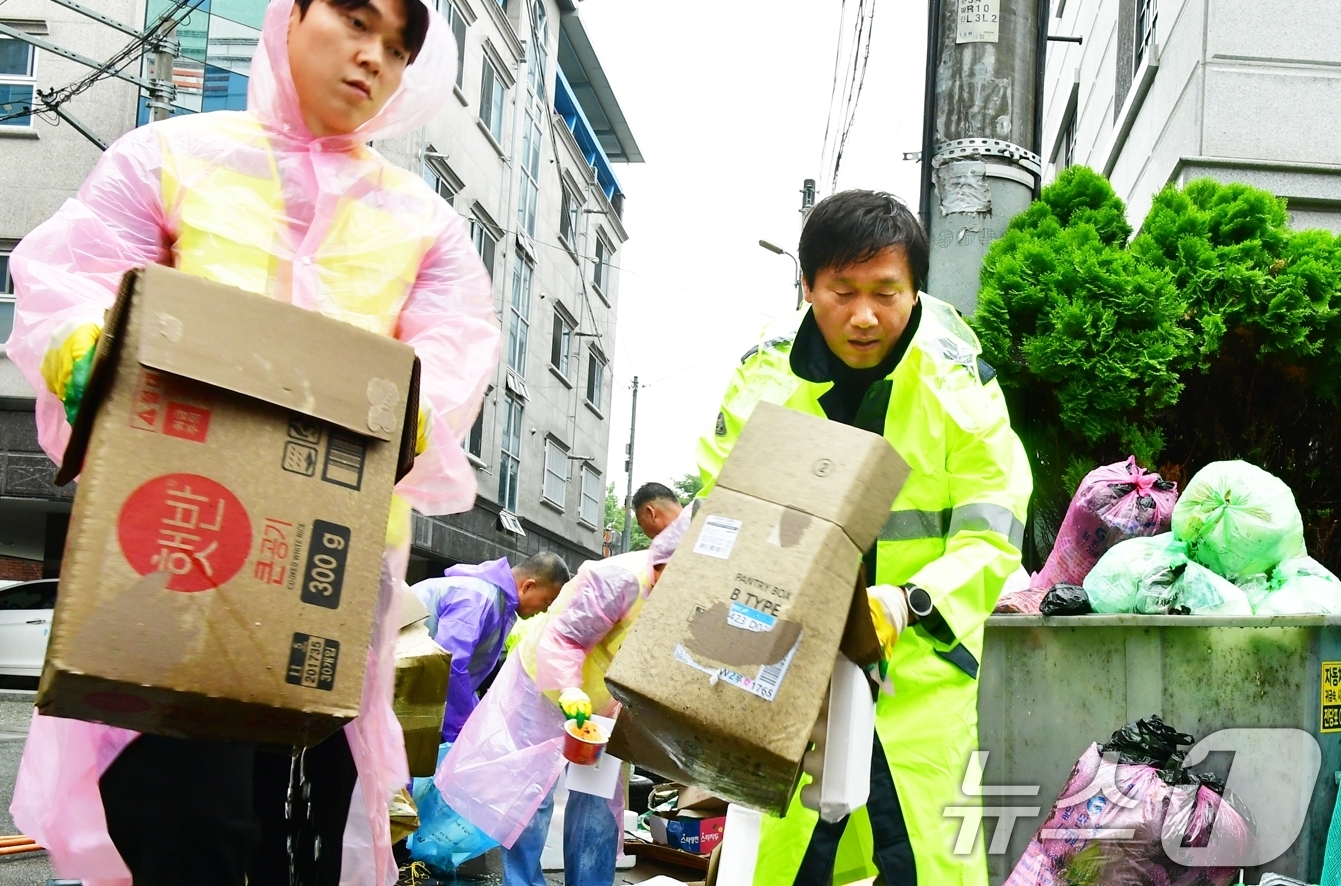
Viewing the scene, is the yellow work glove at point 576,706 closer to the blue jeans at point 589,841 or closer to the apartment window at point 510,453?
the blue jeans at point 589,841

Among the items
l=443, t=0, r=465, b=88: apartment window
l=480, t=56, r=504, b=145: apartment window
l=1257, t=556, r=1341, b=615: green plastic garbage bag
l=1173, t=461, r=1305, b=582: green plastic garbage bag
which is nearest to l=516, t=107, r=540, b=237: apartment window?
l=480, t=56, r=504, b=145: apartment window

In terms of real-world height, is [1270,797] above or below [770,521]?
below

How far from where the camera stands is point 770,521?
2.11 metres

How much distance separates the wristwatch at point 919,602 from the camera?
87.9 inches

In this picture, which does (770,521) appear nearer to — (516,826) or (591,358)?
(516,826)

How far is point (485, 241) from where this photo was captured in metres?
24.5

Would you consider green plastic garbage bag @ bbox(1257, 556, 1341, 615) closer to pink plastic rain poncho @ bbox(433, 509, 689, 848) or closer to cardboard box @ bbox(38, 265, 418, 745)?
pink plastic rain poncho @ bbox(433, 509, 689, 848)

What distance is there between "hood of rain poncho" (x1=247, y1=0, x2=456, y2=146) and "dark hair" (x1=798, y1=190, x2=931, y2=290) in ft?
2.57

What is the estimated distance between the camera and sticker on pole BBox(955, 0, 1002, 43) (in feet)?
16.6

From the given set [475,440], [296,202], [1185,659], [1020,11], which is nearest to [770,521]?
[296,202]

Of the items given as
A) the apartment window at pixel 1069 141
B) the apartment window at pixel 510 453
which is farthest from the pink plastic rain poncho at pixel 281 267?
the apartment window at pixel 510 453

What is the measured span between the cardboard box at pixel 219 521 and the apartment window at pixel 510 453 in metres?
23.9

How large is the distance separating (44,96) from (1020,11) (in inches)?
548

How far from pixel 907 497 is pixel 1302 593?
2.21 meters
